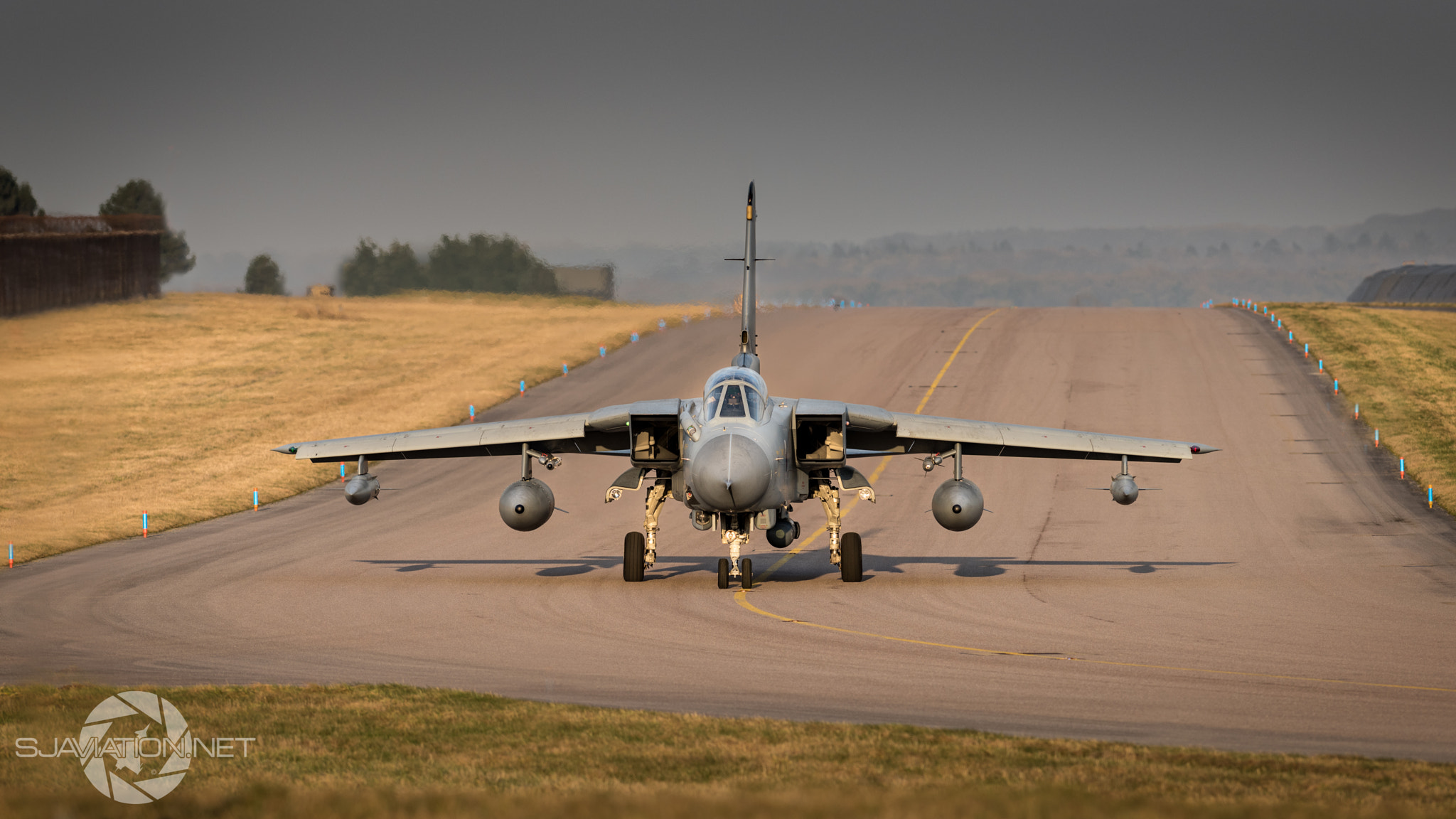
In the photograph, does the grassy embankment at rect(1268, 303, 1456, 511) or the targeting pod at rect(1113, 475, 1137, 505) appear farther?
the grassy embankment at rect(1268, 303, 1456, 511)

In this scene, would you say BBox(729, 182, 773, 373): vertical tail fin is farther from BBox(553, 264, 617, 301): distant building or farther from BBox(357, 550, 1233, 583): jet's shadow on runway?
BBox(553, 264, 617, 301): distant building

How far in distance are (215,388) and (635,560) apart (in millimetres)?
39390

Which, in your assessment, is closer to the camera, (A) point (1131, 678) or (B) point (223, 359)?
(A) point (1131, 678)

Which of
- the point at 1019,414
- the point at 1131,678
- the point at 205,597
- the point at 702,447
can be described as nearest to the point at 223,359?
the point at 1019,414

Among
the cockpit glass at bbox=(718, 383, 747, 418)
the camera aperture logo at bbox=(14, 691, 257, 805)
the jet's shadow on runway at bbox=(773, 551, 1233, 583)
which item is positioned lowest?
the jet's shadow on runway at bbox=(773, 551, 1233, 583)

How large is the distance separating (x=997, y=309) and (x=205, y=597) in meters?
59.8

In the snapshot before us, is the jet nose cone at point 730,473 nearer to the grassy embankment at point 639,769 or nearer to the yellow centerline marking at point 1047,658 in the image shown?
the yellow centerline marking at point 1047,658

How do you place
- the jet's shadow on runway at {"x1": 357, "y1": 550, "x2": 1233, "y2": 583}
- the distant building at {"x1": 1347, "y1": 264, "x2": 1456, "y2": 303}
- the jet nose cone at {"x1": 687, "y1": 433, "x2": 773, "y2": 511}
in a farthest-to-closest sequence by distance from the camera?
1. the distant building at {"x1": 1347, "y1": 264, "x2": 1456, "y2": 303}
2. the jet's shadow on runway at {"x1": 357, "y1": 550, "x2": 1233, "y2": 583}
3. the jet nose cone at {"x1": 687, "y1": 433, "x2": 773, "y2": 511}

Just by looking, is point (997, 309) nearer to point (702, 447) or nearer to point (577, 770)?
point (702, 447)

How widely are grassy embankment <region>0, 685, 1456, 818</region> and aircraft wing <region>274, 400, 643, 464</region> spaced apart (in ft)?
36.0

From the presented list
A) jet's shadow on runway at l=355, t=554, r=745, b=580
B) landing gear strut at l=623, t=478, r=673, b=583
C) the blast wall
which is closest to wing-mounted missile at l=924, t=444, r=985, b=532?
jet's shadow on runway at l=355, t=554, r=745, b=580

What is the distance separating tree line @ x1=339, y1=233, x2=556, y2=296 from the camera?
343ft

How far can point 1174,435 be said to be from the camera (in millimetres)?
46188

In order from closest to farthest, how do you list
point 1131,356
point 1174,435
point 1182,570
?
1. point 1182,570
2. point 1174,435
3. point 1131,356
